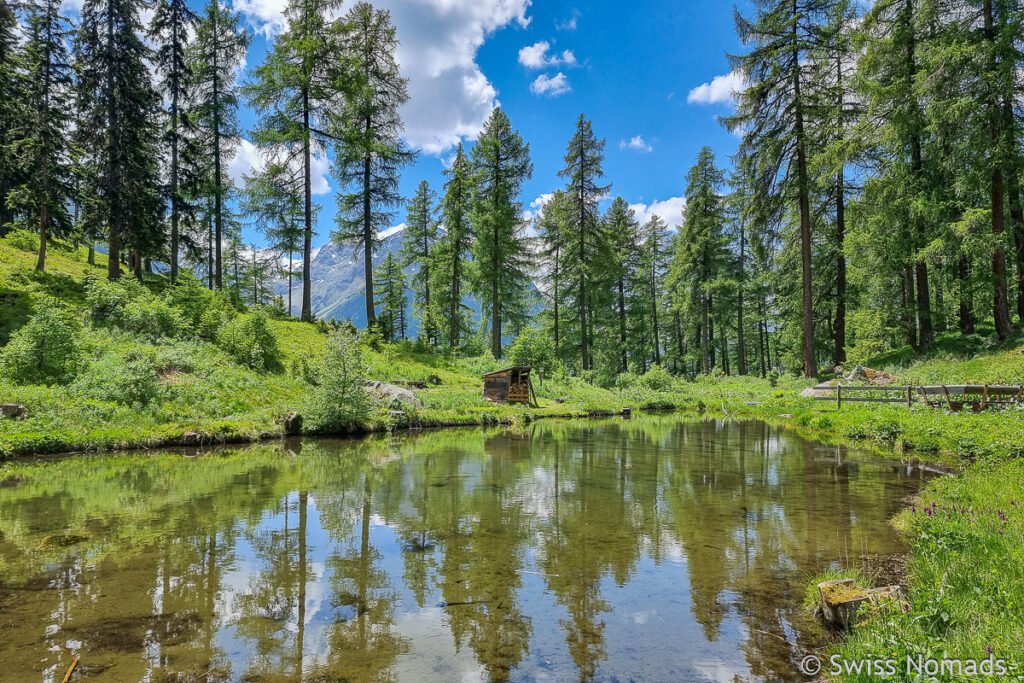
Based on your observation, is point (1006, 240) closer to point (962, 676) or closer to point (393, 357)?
point (962, 676)

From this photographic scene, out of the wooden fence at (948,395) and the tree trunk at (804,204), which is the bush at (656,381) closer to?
the tree trunk at (804,204)

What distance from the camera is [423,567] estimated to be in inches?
215

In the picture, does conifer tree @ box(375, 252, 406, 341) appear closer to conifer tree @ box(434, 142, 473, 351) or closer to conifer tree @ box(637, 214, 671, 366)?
conifer tree @ box(434, 142, 473, 351)

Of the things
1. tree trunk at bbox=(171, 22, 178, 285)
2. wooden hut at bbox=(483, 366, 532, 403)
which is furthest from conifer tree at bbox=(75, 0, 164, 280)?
wooden hut at bbox=(483, 366, 532, 403)

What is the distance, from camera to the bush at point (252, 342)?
20156 millimetres

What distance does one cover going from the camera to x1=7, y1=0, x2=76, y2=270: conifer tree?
21578mm

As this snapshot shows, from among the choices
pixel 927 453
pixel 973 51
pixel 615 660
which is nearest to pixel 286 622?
pixel 615 660

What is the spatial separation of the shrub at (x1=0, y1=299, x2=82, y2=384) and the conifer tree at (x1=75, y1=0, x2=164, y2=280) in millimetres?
9610

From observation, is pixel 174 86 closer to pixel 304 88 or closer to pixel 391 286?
pixel 304 88

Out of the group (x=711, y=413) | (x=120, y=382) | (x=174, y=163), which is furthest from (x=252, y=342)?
(x=711, y=413)

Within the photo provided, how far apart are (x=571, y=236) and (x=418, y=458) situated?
27.6 metres

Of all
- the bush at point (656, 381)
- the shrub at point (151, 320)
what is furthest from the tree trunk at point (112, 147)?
the bush at point (656, 381)

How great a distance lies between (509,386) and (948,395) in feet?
55.6

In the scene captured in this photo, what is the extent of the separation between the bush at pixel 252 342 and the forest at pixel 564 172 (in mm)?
6420
